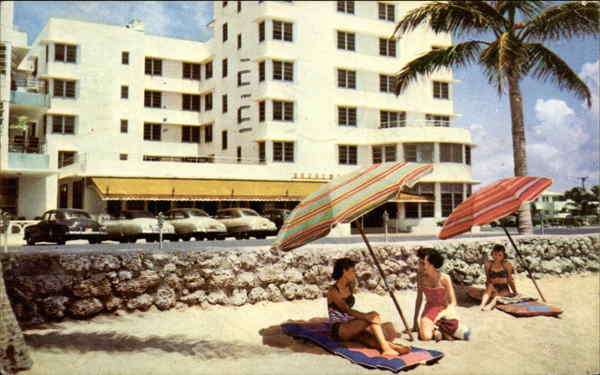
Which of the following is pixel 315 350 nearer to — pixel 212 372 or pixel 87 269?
pixel 212 372

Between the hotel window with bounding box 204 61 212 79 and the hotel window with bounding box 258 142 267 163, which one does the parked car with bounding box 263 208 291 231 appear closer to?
the hotel window with bounding box 258 142 267 163

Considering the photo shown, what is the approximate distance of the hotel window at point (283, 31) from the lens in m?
33.2

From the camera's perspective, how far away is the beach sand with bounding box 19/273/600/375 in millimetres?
6438

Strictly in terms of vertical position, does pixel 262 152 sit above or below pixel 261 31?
below

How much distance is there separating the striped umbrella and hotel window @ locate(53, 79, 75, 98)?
29.8m

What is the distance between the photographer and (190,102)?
3906 cm

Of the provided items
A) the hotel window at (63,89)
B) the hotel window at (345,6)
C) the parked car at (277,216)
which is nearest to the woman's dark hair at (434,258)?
the parked car at (277,216)

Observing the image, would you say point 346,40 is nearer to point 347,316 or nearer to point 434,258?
point 434,258

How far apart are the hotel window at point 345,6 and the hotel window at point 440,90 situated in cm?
784

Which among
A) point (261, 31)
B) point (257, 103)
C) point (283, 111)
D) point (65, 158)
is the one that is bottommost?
point (65, 158)

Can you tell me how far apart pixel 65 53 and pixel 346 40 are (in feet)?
57.3

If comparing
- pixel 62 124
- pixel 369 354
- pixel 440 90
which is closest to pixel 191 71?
pixel 62 124

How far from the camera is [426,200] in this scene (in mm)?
31438

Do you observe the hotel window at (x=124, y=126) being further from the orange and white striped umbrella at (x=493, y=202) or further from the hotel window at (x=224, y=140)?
the orange and white striped umbrella at (x=493, y=202)
